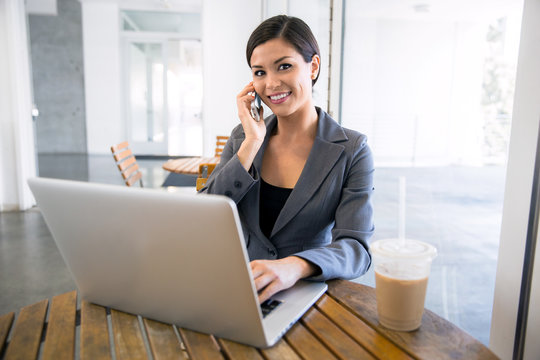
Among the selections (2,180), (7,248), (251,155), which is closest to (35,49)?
(2,180)

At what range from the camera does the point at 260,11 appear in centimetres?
580

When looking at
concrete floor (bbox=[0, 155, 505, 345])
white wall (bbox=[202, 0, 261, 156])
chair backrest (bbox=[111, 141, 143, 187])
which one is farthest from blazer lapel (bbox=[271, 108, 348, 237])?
white wall (bbox=[202, 0, 261, 156])

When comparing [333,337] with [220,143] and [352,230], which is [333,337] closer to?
[352,230]

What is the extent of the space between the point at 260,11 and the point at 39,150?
6.41 meters

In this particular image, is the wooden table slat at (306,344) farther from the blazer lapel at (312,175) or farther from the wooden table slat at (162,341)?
the blazer lapel at (312,175)

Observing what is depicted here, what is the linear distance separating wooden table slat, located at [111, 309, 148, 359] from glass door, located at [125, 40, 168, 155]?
8.78m

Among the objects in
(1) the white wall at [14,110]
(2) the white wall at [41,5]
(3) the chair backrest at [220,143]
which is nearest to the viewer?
(1) the white wall at [14,110]

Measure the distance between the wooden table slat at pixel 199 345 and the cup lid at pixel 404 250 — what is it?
0.33m

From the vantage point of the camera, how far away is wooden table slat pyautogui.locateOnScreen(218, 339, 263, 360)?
0.67 m

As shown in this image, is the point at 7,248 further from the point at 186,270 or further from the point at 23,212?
the point at 186,270

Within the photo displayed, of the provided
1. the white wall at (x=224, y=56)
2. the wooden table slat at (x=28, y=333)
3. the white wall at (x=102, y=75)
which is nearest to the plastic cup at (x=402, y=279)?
the wooden table slat at (x=28, y=333)

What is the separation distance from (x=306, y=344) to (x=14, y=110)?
4.81m

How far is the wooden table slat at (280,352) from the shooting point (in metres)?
0.67

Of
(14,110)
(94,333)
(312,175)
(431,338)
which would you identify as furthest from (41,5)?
(431,338)
